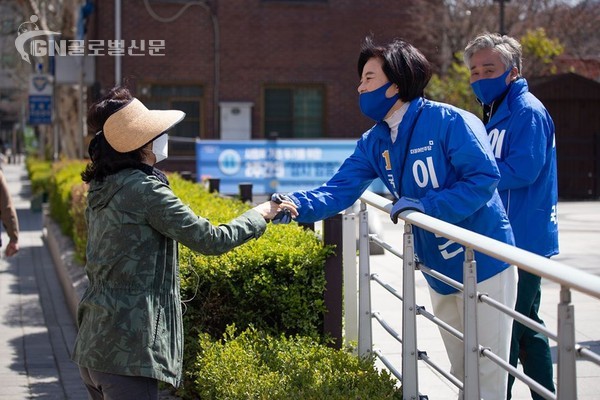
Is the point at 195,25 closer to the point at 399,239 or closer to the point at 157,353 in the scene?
the point at 399,239

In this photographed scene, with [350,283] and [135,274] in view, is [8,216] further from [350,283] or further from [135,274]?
[135,274]

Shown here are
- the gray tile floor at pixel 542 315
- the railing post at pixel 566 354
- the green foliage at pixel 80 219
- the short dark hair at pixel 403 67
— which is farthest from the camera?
the green foliage at pixel 80 219

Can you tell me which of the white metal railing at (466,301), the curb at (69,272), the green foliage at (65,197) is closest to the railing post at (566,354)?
the white metal railing at (466,301)

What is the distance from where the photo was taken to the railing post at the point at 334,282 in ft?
18.0

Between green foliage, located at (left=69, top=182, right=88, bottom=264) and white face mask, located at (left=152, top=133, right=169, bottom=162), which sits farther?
green foliage, located at (left=69, top=182, right=88, bottom=264)

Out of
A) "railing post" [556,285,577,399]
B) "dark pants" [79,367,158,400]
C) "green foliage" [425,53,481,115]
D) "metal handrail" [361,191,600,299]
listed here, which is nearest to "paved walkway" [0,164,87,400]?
"dark pants" [79,367,158,400]

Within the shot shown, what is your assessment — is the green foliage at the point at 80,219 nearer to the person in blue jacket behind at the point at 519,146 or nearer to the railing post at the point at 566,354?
the person in blue jacket behind at the point at 519,146

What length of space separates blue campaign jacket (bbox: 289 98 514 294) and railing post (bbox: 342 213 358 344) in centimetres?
104

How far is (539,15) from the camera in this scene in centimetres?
3136

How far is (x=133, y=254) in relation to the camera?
3814 mm

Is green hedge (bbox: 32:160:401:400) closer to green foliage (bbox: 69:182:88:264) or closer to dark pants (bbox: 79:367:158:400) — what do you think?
dark pants (bbox: 79:367:158:400)

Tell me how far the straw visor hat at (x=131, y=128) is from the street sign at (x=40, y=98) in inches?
1014

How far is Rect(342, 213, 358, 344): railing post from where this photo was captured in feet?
17.9

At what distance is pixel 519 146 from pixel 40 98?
26254 millimetres
